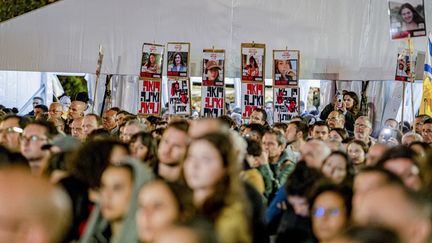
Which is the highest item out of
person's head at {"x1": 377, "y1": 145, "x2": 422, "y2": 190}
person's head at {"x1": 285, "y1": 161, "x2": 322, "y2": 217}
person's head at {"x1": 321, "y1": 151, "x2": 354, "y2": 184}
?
person's head at {"x1": 377, "y1": 145, "x2": 422, "y2": 190}

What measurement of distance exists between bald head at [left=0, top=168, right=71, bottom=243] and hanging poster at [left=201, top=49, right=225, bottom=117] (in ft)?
56.1

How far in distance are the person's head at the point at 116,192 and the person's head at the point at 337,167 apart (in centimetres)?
204

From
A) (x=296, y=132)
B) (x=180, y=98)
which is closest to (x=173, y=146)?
(x=296, y=132)

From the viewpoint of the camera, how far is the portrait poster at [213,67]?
68.1 feet

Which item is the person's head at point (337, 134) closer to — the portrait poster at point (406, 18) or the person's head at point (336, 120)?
the person's head at point (336, 120)

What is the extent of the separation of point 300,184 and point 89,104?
665 inches

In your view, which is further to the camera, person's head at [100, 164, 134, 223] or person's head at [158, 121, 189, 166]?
person's head at [158, 121, 189, 166]

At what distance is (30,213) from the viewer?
3.41 meters

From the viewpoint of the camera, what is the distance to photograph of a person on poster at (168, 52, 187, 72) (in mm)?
20922

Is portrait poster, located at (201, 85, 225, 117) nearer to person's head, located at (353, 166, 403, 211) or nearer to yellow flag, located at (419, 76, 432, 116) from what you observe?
yellow flag, located at (419, 76, 432, 116)

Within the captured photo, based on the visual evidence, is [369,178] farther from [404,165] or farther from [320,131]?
[320,131]

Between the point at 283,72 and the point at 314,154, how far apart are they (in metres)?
12.5

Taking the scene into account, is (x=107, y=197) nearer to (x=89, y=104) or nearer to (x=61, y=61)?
(x=61, y=61)

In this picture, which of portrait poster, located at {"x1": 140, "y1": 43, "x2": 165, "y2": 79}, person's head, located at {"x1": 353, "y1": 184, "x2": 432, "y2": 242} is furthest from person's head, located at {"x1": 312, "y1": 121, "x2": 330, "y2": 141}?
person's head, located at {"x1": 353, "y1": 184, "x2": 432, "y2": 242}
